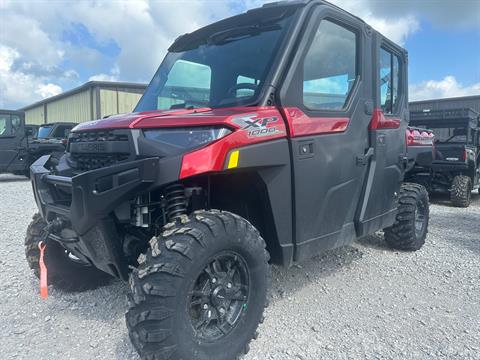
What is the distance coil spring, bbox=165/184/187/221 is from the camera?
2.56 metres

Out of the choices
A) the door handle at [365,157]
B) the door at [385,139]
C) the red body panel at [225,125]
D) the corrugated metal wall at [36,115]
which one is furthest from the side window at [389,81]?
the corrugated metal wall at [36,115]

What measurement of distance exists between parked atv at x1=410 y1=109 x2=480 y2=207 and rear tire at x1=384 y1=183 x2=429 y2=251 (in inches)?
163

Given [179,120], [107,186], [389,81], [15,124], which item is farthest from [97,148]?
[15,124]

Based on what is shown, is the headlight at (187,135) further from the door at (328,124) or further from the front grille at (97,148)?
the door at (328,124)

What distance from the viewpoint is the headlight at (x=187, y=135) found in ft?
7.77

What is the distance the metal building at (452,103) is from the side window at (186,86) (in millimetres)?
18282

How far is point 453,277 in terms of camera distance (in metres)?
4.16

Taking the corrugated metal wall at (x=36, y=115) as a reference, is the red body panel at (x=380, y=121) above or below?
below

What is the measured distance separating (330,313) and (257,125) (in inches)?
67.6

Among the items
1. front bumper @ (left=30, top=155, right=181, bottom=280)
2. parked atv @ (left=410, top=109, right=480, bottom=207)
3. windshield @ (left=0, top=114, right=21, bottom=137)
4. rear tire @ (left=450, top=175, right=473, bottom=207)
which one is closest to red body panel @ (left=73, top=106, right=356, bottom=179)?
front bumper @ (left=30, top=155, right=181, bottom=280)

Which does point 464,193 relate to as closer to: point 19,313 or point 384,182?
point 384,182

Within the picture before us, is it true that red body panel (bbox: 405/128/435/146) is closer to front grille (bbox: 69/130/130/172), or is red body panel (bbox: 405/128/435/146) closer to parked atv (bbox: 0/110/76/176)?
front grille (bbox: 69/130/130/172)

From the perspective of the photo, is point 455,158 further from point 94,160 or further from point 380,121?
point 94,160

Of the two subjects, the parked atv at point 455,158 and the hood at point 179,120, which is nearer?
the hood at point 179,120
